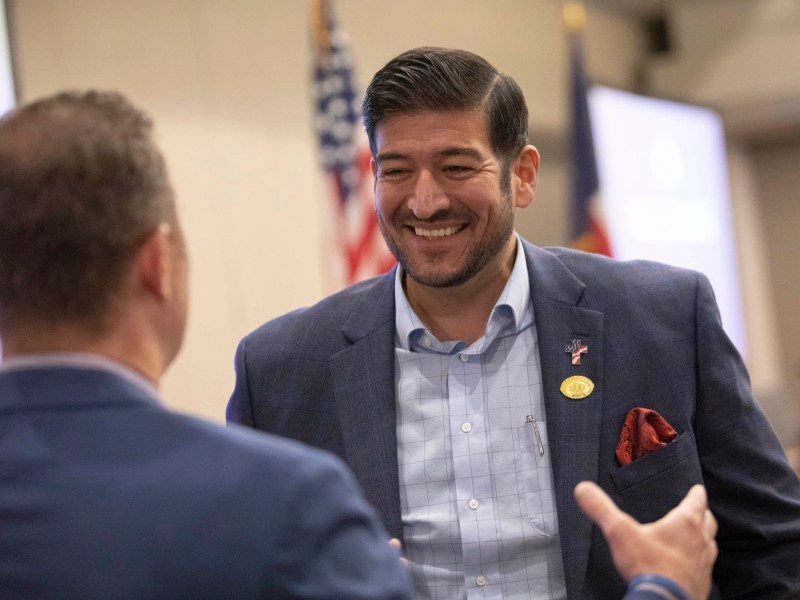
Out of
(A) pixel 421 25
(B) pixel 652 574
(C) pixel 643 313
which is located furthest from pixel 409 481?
(A) pixel 421 25

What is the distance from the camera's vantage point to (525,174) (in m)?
2.55

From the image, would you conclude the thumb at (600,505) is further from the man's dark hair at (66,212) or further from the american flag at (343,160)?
the american flag at (343,160)

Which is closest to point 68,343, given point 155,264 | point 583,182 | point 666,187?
point 155,264

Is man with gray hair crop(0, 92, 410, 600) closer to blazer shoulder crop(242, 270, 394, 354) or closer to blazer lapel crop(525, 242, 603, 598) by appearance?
blazer lapel crop(525, 242, 603, 598)

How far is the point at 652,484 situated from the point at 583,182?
5.31 metres

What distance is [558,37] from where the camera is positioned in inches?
347

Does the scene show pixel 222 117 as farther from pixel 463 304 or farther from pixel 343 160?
A: pixel 463 304

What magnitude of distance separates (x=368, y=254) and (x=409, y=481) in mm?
3522

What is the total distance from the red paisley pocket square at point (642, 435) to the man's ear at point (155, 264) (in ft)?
3.91

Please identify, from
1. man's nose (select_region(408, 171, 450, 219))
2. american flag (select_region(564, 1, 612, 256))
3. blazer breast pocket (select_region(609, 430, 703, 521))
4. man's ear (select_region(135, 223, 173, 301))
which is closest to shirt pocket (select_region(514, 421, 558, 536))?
blazer breast pocket (select_region(609, 430, 703, 521))

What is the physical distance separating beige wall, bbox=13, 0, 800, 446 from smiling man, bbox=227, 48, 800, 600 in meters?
2.93

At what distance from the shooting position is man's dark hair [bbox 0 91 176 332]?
3.78 feet

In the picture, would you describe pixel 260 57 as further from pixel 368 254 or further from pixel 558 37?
pixel 558 37

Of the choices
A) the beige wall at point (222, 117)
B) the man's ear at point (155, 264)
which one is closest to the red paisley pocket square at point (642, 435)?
the man's ear at point (155, 264)
